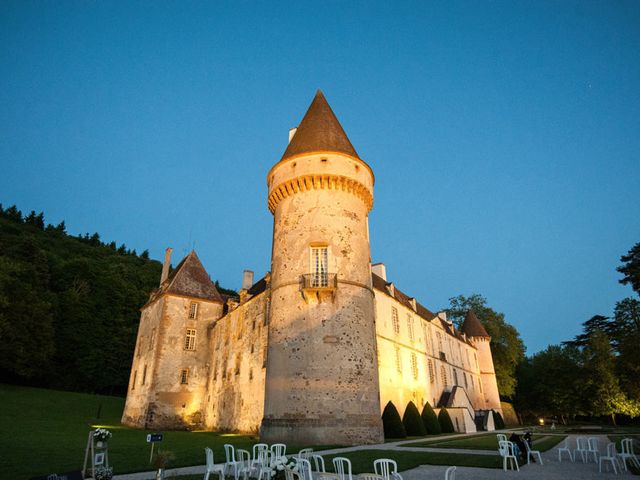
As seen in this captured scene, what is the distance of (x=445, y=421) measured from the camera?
93.2ft

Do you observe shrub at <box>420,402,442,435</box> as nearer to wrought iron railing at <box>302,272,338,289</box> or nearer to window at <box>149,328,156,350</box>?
wrought iron railing at <box>302,272,338,289</box>

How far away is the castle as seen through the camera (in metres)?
16.8

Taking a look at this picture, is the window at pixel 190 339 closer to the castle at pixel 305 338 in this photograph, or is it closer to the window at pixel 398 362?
the castle at pixel 305 338

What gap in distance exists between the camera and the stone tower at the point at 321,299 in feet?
53.6

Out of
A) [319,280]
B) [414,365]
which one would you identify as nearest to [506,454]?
[319,280]

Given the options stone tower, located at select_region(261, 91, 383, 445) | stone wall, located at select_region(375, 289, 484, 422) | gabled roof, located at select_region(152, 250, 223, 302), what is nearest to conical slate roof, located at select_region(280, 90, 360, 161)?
stone tower, located at select_region(261, 91, 383, 445)

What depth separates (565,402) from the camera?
4581 cm

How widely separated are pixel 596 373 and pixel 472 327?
12.4m

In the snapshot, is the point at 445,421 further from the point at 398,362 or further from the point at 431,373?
the point at 398,362

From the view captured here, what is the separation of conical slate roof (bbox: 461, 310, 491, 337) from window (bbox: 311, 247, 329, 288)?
33.9 m

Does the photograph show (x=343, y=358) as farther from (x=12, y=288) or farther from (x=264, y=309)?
(x=12, y=288)

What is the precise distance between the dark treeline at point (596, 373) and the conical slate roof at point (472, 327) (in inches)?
412

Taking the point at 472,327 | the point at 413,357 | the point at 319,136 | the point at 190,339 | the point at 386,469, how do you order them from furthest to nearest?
the point at 472,327
the point at 190,339
the point at 413,357
the point at 319,136
the point at 386,469

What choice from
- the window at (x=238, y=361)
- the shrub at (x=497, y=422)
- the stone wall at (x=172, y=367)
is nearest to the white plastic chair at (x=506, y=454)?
the window at (x=238, y=361)
